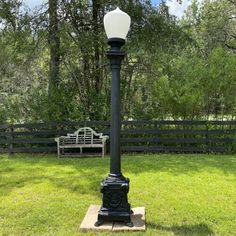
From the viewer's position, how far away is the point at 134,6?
379 inches

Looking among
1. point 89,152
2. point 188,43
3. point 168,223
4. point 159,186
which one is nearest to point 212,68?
point 188,43

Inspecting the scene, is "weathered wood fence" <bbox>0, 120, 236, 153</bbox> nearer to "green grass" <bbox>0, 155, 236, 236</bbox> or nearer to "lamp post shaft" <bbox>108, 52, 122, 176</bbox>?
"green grass" <bbox>0, 155, 236, 236</bbox>

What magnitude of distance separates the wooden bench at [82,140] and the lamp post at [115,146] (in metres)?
4.62

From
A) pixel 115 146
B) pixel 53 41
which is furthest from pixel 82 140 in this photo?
pixel 115 146

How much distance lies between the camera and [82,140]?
9008 mm

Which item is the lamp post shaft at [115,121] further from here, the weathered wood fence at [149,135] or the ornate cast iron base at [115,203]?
the weathered wood fence at [149,135]

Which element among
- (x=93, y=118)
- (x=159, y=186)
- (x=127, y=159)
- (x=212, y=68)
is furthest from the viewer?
(x=93, y=118)

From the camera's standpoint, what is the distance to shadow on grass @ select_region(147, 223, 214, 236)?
3893mm

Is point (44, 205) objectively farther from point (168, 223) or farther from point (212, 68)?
point (212, 68)

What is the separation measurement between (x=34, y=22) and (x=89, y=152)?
381 centimetres

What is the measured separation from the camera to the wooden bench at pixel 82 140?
8867 millimetres

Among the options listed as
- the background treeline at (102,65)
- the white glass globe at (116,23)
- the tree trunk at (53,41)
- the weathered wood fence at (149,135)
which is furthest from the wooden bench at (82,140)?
the white glass globe at (116,23)

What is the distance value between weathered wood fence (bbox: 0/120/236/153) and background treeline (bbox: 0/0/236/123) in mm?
382

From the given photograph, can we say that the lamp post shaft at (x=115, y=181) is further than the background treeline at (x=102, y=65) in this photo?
No
